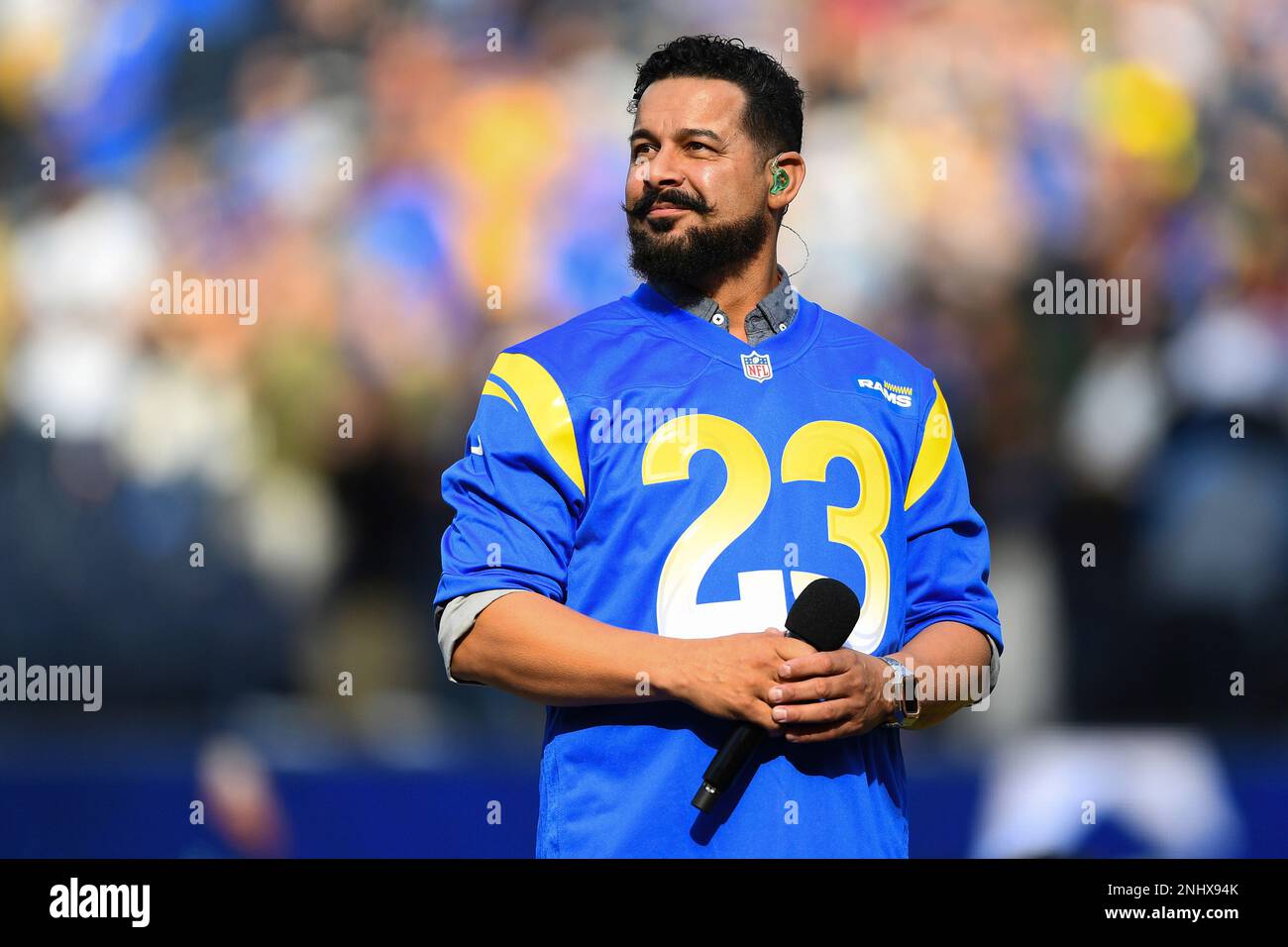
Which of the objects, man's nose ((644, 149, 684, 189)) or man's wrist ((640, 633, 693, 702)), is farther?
man's nose ((644, 149, 684, 189))

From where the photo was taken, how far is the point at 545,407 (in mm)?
2400

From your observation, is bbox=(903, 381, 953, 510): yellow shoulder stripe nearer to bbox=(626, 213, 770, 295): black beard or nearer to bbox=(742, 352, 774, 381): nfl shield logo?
bbox=(742, 352, 774, 381): nfl shield logo

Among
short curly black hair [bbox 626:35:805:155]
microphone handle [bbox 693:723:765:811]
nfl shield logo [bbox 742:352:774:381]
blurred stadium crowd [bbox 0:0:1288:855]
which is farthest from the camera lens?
blurred stadium crowd [bbox 0:0:1288:855]

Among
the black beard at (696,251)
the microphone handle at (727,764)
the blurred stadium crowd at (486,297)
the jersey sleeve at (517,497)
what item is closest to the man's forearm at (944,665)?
the microphone handle at (727,764)

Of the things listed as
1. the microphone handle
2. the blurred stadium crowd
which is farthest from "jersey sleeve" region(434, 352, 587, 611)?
the blurred stadium crowd

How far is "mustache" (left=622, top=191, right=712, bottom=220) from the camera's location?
249cm

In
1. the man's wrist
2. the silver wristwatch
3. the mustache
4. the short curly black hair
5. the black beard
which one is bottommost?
the silver wristwatch

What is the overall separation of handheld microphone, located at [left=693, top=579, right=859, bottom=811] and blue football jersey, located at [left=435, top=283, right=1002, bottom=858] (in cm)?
9

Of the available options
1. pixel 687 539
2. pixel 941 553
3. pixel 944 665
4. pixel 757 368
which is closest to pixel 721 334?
pixel 757 368

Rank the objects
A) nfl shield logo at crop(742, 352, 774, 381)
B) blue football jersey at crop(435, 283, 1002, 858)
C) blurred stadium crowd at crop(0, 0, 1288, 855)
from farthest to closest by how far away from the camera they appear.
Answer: blurred stadium crowd at crop(0, 0, 1288, 855), nfl shield logo at crop(742, 352, 774, 381), blue football jersey at crop(435, 283, 1002, 858)

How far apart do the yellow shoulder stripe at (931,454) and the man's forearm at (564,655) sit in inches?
19.6

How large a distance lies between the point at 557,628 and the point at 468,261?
3.66 metres

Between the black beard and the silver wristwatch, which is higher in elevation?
the black beard
